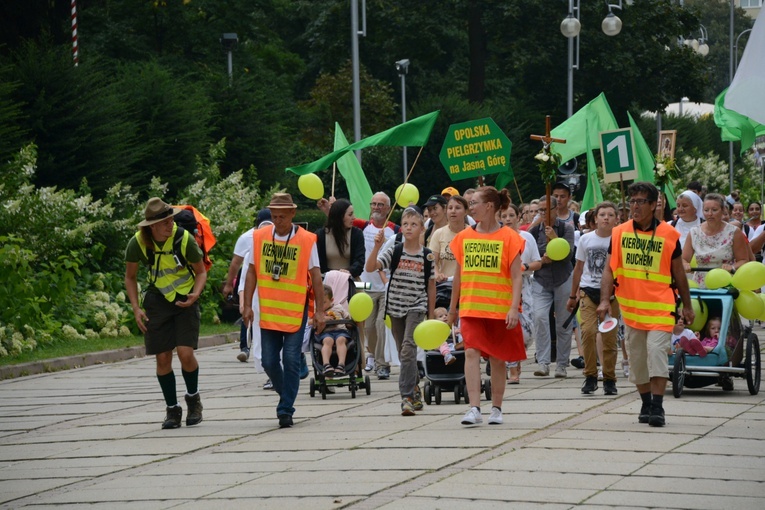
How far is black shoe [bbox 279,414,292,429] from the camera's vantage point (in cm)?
1105

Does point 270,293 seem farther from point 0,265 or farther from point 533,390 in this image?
point 0,265

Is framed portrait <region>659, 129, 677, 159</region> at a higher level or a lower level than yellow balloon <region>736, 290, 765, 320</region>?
higher

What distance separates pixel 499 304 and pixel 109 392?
17.9ft

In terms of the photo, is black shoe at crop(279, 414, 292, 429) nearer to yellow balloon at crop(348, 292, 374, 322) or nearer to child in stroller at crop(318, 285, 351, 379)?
yellow balloon at crop(348, 292, 374, 322)

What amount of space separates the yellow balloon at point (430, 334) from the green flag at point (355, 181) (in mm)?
7856

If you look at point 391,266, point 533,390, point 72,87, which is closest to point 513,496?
point 391,266

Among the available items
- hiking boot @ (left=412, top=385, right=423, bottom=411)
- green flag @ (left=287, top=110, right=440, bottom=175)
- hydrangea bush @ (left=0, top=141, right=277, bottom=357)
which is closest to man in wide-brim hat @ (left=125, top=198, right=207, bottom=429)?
hiking boot @ (left=412, top=385, right=423, bottom=411)

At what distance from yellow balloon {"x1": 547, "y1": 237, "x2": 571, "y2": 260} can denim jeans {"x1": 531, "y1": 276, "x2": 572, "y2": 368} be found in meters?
0.55

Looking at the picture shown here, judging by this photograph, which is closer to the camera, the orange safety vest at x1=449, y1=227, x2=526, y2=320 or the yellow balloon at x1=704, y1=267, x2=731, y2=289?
the orange safety vest at x1=449, y1=227, x2=526, y2=320

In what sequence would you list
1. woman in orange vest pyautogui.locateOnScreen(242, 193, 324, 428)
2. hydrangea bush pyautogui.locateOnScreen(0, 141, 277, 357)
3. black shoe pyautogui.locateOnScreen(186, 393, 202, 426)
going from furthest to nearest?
hydrangea bush pyautogui.locateOnScreen(0, 141, 277, 357)
black shoe pyautogui.locateOnScreen(186, 393, 202, 426)
woman in orange vest pyautogui.locateOnScreen(242, 193, 324, 428)

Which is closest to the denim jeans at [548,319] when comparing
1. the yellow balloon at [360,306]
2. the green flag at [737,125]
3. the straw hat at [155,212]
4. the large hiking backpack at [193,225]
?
the green flag at [737,125]

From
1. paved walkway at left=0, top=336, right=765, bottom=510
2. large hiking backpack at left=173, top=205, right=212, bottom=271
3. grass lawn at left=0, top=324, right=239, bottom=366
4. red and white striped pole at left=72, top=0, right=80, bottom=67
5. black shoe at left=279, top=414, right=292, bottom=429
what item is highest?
red and white striped pole at left=72, top=0, right=80, bottom=67

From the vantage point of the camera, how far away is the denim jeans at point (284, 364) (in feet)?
36.4

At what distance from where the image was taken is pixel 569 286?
1469 cm
